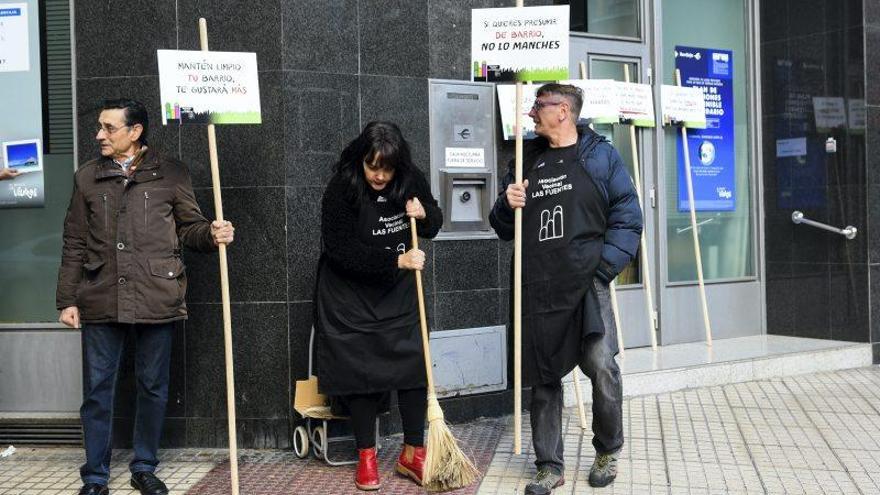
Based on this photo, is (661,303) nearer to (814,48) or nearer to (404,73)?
(814,48)

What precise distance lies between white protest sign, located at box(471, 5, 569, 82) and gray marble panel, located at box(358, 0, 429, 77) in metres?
1.03

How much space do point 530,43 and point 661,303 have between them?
404cm

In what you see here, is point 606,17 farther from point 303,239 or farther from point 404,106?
point 303,239

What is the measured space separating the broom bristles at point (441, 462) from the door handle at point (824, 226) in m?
5.26

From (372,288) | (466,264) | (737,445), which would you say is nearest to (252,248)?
(372,288)

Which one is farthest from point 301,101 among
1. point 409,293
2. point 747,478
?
point 747,478

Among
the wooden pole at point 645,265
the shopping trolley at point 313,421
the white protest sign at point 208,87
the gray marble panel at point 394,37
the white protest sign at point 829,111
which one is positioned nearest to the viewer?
the white protest sign at point 208,87

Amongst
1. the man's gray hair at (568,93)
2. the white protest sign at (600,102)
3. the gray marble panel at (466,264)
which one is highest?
the white protest sign at (600,102)

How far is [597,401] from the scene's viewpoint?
220 inches

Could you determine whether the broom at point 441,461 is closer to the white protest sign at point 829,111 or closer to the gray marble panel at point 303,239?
the gray marble panel at point 303,239

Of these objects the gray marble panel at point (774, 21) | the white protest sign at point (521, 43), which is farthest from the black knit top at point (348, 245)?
the gray marble panel at point (774, 21)

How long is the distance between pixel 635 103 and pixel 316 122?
2.83m

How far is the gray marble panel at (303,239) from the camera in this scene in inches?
254

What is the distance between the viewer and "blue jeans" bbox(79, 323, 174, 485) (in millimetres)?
5578
